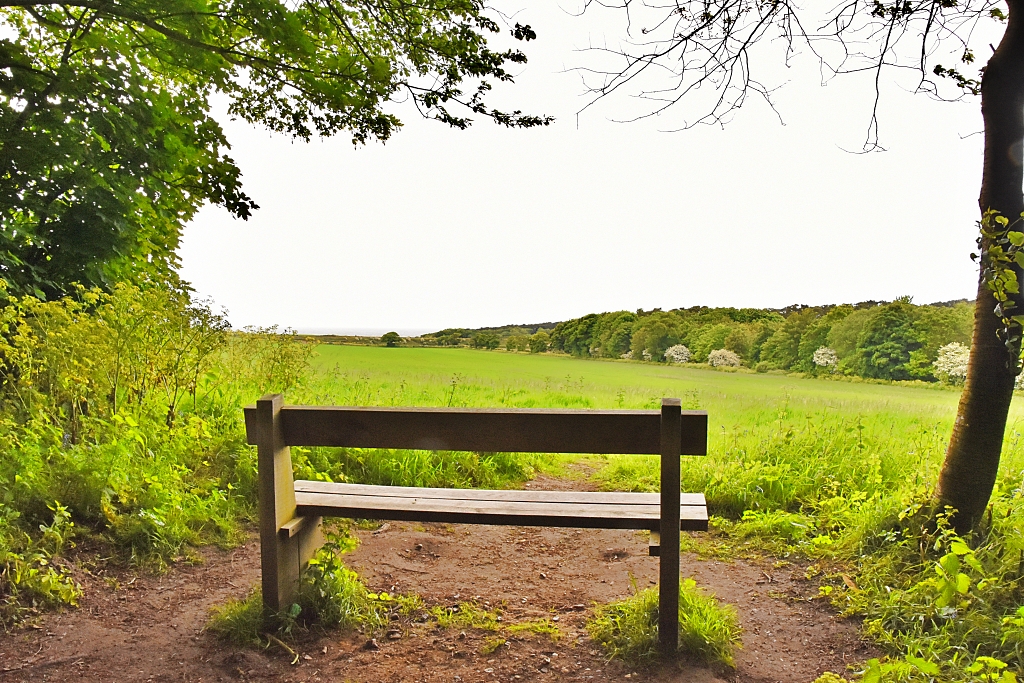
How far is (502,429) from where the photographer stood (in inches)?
106

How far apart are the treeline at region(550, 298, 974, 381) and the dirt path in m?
3.93

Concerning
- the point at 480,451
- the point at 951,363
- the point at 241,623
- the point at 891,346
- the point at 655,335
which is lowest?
the point at 241,623

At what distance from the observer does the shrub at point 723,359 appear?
7668 millimetres

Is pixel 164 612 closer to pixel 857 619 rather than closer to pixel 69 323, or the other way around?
pixel 69 323

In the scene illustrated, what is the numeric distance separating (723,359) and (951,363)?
7.44 feet

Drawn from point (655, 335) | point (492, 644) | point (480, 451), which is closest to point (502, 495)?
point (480, 451)

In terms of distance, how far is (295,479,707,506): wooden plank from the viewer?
10.1 ft

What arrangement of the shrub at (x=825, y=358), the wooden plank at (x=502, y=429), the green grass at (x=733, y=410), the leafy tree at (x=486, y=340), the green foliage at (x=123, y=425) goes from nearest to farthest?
1. the wooden plank at (x=502, y=429)
2. the green foliage at (x=123, y=425)
3. the green grass at (x=733, y=410)
4. the shrub at (x=825, y=358)
5. the leafy tree at (x=486, y=340)

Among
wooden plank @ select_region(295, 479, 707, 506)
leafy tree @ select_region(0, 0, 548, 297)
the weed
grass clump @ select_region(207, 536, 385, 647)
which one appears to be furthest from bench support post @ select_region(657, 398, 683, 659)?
leafy tree @ select_region(0, 0, 548, 297)

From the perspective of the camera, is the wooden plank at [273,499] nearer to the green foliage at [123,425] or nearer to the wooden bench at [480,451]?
the wooden bench at [480,451]

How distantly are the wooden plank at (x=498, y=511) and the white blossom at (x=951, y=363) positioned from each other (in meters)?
5.02

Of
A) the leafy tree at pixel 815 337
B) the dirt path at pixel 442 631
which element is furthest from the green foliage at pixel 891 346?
the dirt path at pixel 442 631

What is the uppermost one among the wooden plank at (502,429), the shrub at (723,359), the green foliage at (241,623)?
the shrub at (723,359)

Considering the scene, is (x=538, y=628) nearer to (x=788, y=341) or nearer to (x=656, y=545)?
(x=656, y=545)
